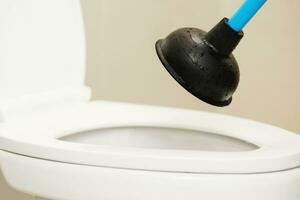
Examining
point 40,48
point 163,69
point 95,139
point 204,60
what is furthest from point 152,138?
point 163,69

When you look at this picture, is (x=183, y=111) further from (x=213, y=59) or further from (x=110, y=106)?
(x=213, y=59)

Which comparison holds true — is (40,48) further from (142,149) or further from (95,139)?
(142,149)

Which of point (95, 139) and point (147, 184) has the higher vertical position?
point (147, 184)

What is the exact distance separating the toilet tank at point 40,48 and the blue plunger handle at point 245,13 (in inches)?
14.4

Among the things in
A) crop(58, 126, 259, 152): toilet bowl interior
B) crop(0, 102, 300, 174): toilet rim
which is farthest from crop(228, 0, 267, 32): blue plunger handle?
crop(58, 126, 259, 152): toilet bowl interior

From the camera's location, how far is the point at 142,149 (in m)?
0.60

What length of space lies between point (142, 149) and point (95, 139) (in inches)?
10.7

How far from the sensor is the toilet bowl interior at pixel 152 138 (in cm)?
83

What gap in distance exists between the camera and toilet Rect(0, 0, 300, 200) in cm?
57

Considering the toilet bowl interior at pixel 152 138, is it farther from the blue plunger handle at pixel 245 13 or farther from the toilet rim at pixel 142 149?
the blue plunger handle at pixel 245 13

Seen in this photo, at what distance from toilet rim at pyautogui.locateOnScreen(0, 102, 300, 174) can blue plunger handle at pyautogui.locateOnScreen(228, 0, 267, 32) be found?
0.14m

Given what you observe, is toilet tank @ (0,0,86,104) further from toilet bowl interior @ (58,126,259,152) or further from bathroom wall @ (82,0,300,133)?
bathroom wall @ (82,0,300,133)

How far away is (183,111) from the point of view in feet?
2.90

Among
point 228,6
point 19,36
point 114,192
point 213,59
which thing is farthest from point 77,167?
point 228,6
